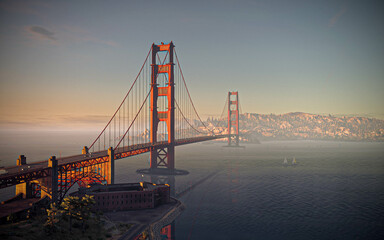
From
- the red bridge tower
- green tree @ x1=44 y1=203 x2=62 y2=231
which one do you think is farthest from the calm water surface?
green tree @ x1=44 y1=203 x2=62 y2=231

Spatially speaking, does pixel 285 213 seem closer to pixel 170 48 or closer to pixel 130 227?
pixel 130 227

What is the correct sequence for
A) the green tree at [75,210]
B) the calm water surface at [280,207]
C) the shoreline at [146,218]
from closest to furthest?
the green tree at [75,210] → the shoreline at [146,218] → the calm water surface at [280,207]

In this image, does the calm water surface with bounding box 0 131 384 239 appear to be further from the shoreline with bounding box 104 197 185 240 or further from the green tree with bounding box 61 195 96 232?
the green tree with bounding box 61 195 96 232

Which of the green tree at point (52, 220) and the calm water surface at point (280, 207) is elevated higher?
the green tree at point (52, 220)

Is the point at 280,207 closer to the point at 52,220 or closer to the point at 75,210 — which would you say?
the point at 75,210

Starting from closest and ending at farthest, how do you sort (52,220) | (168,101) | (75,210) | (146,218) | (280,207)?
(52,220), (75,210), (146,218), (280,207), (168,101)

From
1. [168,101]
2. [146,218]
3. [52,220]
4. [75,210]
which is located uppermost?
[168,101]

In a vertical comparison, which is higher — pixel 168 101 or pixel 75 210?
pixel 168 101

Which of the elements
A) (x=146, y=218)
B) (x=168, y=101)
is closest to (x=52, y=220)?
(x=146, y=218)

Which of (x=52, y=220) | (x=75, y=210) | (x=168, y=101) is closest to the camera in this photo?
(x=52, y=220)

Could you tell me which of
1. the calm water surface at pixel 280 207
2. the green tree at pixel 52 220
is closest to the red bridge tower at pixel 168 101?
the calm water surface at pixel 280 207

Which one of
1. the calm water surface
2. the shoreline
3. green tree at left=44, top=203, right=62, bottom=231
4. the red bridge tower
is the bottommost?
the calm water surface

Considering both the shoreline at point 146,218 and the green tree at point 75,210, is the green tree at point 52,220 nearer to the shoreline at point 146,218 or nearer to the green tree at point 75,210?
the green tree at point 75,210
